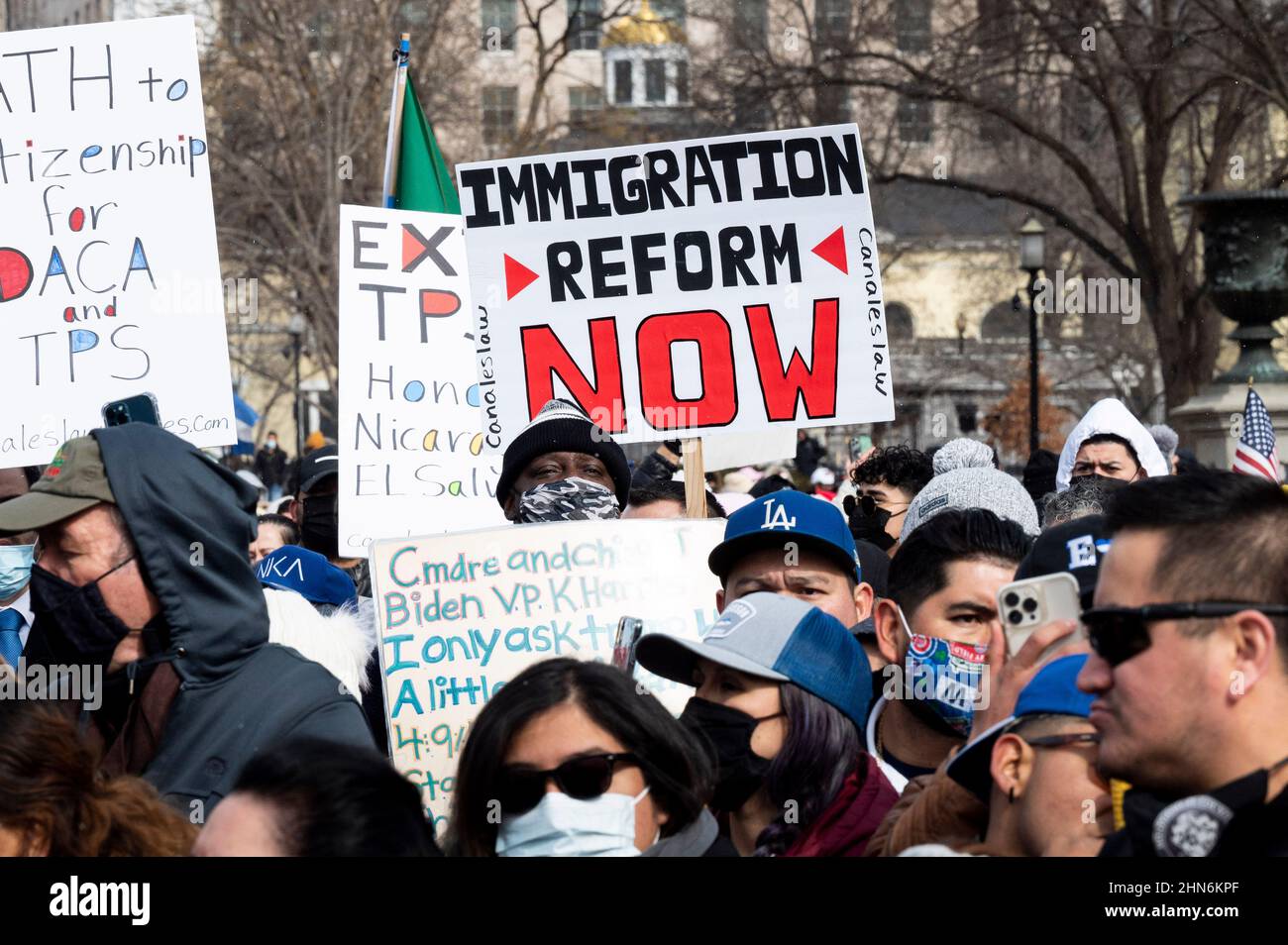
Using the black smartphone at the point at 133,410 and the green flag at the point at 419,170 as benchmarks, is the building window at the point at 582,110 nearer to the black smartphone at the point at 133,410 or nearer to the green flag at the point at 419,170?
the green flag at the point at 419,170

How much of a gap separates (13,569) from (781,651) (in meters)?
2.69

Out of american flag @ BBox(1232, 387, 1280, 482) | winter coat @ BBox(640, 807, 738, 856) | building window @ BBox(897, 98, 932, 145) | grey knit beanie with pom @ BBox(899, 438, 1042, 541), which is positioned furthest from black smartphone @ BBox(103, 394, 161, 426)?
building window @ BBox(897, 98, 932, 145)

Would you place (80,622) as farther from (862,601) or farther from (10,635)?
(862,601)

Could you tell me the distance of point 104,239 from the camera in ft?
18.5

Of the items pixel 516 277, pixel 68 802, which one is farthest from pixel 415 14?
pixel 68 802

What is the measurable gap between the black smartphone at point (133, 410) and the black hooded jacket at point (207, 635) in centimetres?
137

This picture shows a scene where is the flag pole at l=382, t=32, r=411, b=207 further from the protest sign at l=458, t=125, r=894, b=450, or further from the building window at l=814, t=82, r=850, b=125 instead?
the building window at l=814, t=82, r=850, b=125

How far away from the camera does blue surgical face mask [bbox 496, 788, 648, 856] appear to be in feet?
9.84

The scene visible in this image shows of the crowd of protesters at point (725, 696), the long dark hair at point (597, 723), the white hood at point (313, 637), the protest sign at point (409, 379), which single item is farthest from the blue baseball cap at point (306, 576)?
the long dark hair at point (597, 723)

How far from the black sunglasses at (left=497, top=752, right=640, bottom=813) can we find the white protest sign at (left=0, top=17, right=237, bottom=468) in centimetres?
258

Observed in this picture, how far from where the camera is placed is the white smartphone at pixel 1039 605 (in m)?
2.85

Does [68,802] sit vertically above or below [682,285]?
below
